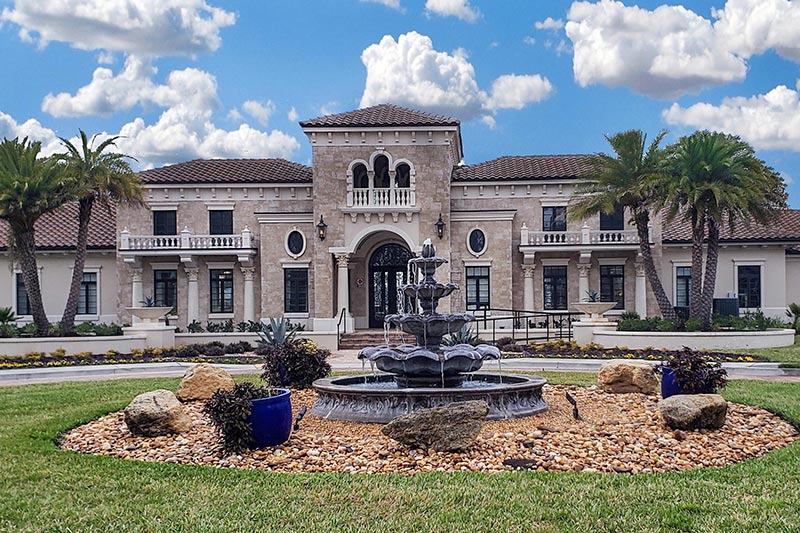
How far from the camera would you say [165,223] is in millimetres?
34094

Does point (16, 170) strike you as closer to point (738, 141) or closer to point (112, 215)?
point (112, 215)

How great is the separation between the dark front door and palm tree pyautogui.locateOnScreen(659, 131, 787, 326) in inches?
458

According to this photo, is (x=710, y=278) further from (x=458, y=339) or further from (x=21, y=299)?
(x=21, y=299)

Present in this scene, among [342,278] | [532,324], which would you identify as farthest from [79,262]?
[532,324]

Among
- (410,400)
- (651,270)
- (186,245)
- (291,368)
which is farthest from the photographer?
(186,245)

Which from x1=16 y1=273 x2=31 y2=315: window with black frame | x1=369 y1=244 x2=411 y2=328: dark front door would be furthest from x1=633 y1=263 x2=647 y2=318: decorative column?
x1=16 y1=273 x2=31 y2=315: window with black frame

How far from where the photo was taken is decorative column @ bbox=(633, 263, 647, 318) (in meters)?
32.2

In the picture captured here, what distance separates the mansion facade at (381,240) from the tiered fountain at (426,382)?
58.2ft

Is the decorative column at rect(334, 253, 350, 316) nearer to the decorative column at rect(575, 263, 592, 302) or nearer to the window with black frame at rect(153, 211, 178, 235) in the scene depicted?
the window with black frame at rect(153, 211, 178, 235)

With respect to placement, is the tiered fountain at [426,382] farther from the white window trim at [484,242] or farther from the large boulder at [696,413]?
the white window trim at [484,242]

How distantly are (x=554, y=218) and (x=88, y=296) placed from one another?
20.8 m

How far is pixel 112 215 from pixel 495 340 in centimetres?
2069

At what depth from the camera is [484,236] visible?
106ft

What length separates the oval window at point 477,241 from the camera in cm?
3234
